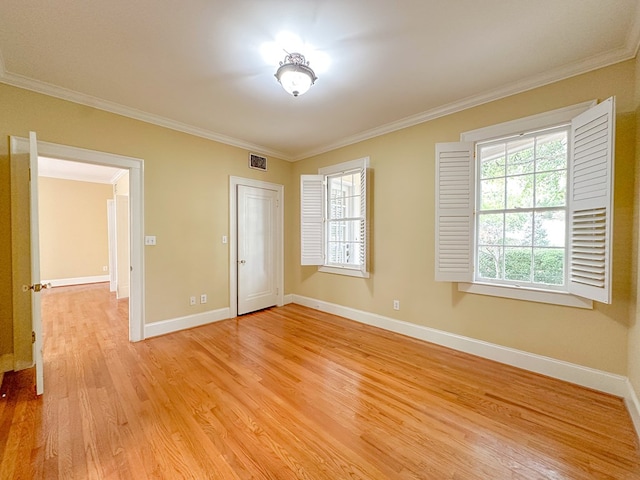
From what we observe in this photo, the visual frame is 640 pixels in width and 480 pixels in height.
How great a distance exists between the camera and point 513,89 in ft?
8.25

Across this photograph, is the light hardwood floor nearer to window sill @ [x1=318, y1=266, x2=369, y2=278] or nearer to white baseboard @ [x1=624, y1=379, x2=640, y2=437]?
white baseboard @ [x1=624, y1=379, x2=640, y2=437]

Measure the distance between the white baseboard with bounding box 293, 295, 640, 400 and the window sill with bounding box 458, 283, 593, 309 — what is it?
0.52 meters

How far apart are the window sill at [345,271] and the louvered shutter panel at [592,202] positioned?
7.22 feet

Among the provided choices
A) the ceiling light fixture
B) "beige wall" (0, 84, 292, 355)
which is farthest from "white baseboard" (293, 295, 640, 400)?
the ceiling light fixture

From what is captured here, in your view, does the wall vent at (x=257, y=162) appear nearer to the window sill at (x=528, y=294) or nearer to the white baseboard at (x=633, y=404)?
the window sill at (x=528, y=294)

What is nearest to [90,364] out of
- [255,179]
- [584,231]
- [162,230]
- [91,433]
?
[91,433]

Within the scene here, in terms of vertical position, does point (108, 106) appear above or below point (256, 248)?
above

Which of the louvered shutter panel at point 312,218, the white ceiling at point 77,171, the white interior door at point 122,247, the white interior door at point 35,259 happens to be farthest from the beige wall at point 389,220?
the white ceiling at point 77,171

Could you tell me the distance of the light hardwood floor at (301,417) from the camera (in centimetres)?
145

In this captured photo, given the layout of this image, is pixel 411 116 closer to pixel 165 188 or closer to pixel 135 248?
pixel 165 188

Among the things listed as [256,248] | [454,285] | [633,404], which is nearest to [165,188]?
[256,248]

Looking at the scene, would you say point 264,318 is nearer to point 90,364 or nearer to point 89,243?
point 90,364

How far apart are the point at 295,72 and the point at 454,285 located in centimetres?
268

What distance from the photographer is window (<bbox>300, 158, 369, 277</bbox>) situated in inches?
162
